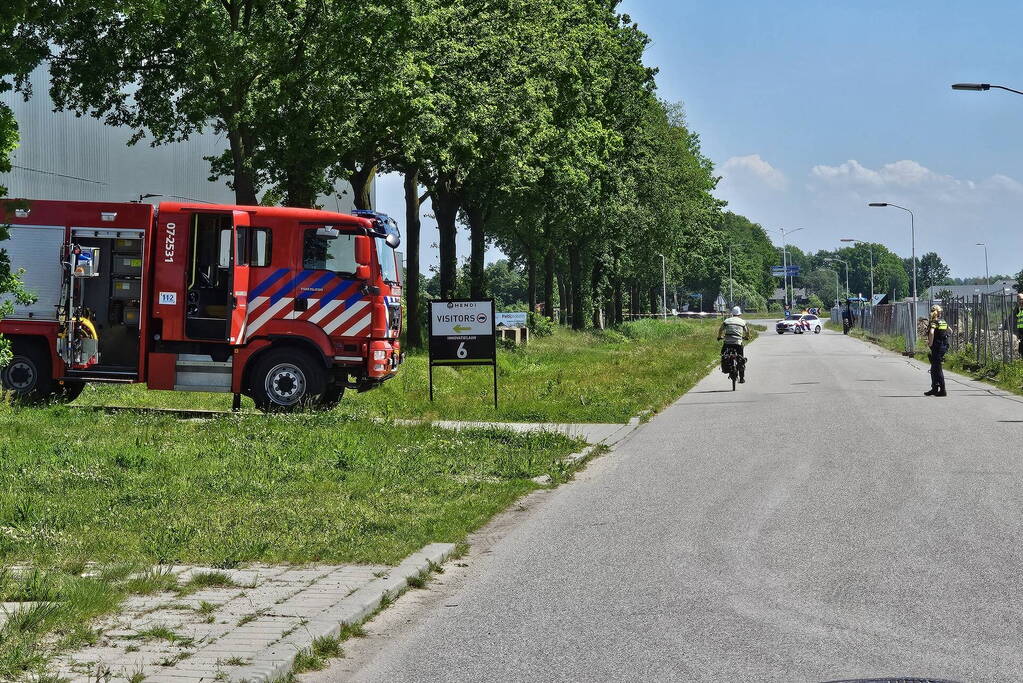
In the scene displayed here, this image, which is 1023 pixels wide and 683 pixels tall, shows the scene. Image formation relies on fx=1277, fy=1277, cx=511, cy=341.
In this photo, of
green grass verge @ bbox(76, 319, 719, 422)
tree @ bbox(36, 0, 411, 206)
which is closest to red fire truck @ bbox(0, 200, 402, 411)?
green grass verge @ bbox(76, 319, 719, 422)

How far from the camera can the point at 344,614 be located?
6.59 meters

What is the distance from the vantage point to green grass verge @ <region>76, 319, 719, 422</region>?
1983 cm

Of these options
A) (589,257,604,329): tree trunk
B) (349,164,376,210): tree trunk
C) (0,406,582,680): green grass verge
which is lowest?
(0,406,582,680): green grass verge


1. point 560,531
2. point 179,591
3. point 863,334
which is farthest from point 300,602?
point 863,334

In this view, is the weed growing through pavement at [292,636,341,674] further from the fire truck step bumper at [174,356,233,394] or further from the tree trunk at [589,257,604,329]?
the tree trunk at [589,257,604,329]

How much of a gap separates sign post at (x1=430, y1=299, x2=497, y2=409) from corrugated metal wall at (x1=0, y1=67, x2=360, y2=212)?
29.1 ft

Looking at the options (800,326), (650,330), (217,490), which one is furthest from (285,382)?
(800,326)

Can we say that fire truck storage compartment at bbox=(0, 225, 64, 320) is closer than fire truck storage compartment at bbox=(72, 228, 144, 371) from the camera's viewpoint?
Yes

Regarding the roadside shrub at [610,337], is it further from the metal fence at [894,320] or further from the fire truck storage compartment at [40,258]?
the fire truck storage compartment at [40,258]

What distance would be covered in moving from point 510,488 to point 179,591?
5.09 m

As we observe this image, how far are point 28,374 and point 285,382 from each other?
3.81 m

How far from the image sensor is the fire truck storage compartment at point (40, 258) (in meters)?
18.6

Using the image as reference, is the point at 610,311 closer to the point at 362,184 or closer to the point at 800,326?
the point at 800,326

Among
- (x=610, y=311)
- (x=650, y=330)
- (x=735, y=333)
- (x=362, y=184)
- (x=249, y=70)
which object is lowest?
(x=650, y=330)
